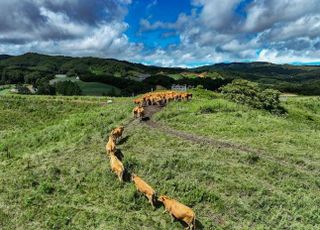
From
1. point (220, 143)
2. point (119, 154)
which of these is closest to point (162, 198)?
point (119, 154)

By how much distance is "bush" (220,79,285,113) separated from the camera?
50.6 m

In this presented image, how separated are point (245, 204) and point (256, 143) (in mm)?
9774

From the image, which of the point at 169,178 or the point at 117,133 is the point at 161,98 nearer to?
the point at 117,133

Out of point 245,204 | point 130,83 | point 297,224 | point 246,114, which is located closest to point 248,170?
point 245,204

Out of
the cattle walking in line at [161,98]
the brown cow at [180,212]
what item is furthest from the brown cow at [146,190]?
the cattle walking in line at [161,98]

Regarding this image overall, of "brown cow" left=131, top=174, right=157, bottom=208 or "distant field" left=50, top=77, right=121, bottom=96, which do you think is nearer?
"brown cow" left=131, top=174, right=157, bottom=208

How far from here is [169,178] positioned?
21703 mm

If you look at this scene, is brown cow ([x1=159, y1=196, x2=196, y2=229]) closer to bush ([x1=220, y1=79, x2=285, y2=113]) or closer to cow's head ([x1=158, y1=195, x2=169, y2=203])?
cow's head ([x1=158, y1=195, x2=169, y2=203])

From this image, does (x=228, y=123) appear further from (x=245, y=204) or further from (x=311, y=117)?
(x=311, y=117)

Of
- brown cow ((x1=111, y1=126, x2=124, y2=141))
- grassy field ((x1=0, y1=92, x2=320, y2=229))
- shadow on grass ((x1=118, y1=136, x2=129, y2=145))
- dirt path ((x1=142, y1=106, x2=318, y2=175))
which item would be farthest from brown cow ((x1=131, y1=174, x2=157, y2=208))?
dirt path ((x1=142, y1=106, x2=318, y2=175))

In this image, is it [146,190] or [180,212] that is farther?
[146,190]

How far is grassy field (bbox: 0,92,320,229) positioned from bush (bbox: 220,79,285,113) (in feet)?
51.5

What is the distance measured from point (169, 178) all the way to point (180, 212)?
482cm

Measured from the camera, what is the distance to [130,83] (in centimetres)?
14325
